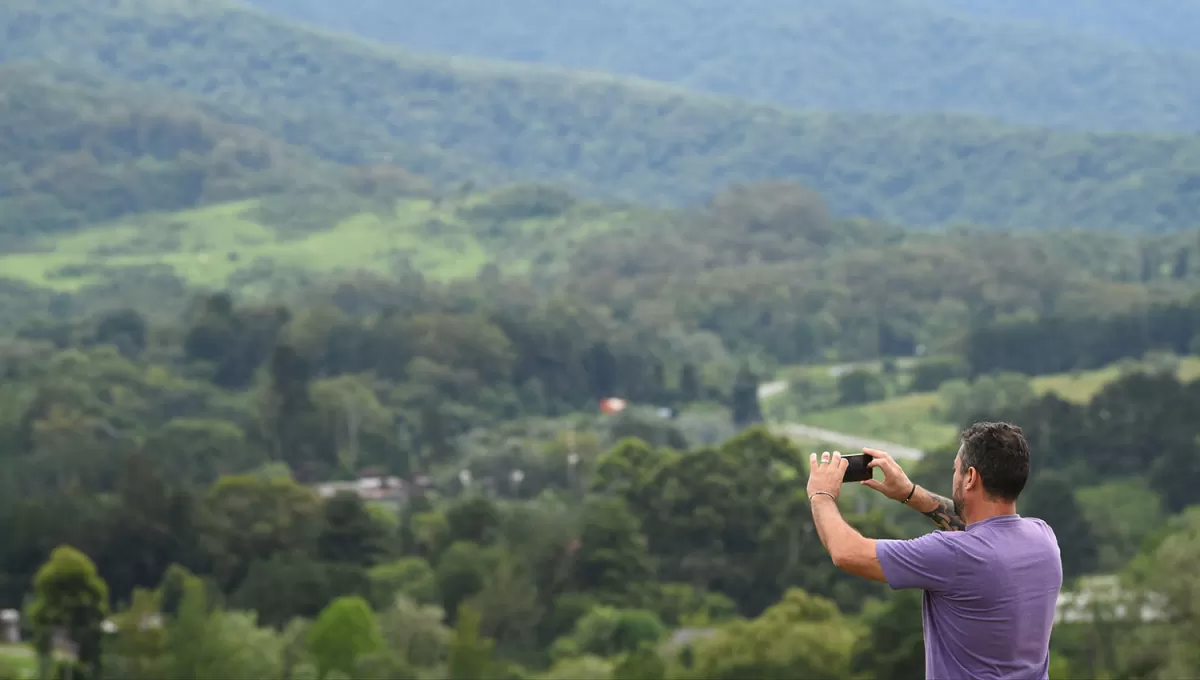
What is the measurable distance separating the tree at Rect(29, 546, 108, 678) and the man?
43474 millimetres

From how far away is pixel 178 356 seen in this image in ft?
395

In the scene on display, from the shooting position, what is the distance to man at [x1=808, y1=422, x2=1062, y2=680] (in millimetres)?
6770

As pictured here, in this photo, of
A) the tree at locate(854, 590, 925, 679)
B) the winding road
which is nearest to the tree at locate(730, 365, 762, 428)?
the winding road

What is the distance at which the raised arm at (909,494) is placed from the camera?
7098 mm

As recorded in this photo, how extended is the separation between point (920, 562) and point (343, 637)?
44.6m

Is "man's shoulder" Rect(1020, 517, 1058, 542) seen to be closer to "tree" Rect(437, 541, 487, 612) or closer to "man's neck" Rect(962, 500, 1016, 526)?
"man's neck" Rect(962, 500, 1016, 526)

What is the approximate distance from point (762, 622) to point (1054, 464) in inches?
1752

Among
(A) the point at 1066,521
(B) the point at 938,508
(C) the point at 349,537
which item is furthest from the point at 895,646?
(B) the point at 938,508

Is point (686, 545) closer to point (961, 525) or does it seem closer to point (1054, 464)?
point (1054, 464)

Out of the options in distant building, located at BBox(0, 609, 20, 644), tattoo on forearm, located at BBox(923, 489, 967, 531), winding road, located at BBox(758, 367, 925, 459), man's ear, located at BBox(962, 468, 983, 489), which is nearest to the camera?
man's ear, located at BBox(962, 468, 983, 489)

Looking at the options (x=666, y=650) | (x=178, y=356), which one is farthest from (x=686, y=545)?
(x=178, y=356)

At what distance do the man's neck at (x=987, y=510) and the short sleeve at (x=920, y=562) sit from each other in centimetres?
18

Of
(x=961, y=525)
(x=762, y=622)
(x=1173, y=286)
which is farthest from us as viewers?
(x=1173, y=286)

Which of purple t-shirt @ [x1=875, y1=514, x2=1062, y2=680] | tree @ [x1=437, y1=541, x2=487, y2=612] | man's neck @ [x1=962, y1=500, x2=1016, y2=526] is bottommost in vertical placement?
tree @ [x1=437, y1=541, x2=487, y2=612]
